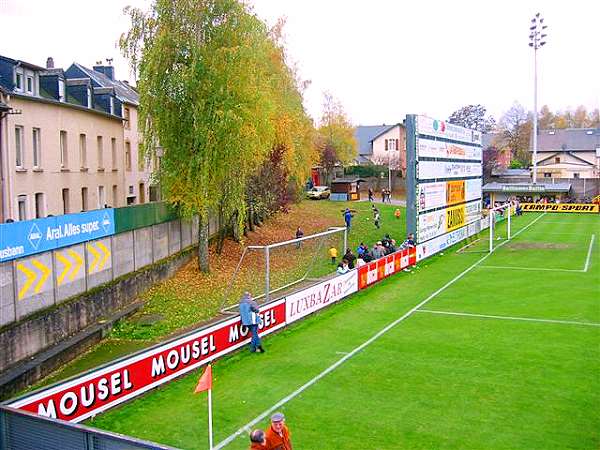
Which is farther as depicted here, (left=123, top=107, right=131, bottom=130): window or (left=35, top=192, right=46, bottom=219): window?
(left=123, top=107, right=131, bottom=130): window

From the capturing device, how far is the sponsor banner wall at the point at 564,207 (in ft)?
231

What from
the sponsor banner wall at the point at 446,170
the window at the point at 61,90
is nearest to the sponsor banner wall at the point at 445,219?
the sponsor banner wall at the point at 446,170

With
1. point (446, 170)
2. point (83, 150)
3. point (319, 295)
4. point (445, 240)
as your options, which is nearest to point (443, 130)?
point (446, 170)

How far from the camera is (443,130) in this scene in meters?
35.4

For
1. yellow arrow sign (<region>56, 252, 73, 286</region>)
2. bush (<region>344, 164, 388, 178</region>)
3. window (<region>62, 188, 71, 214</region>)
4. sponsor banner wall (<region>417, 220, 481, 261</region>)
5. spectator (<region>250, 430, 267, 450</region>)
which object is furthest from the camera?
bush (<region>344, 164, 388, 178</region>)

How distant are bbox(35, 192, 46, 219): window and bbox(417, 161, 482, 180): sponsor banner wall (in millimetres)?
19182

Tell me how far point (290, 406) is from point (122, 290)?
11462mm

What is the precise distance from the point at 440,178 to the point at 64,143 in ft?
68.5

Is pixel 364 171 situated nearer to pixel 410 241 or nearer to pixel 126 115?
pixel 126 115

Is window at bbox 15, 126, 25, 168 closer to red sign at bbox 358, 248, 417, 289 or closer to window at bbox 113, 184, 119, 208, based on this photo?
window at bbox 113, 184, 119, 208

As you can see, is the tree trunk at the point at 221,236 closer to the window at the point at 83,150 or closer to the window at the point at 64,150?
the window at the point at 83,150

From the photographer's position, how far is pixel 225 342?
685 inches

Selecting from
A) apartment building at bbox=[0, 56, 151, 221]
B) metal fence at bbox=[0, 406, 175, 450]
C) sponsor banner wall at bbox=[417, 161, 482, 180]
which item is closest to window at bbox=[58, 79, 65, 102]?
apartment building at bbox=[0, 56, 151, 221]

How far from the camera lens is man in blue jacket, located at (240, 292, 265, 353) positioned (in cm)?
1767
